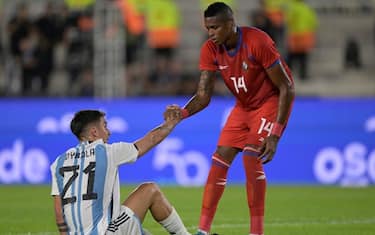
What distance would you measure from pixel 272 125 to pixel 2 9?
13.2 metres

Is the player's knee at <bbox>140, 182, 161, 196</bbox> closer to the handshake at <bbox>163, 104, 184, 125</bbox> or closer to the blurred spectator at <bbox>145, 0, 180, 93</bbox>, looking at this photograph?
the handshake at <bbox>163, 104, 184, 125</bbox>

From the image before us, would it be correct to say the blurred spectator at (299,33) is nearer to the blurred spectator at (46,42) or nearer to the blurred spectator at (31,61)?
the blurred spectator at (46,42)

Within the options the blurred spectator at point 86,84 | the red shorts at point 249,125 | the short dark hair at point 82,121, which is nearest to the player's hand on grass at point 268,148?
the red shorts at point 249,125

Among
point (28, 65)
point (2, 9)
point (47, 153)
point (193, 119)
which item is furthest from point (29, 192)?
point (2, 9)

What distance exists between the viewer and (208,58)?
Result: 29.3 ft

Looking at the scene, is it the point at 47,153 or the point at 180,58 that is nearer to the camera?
the point at 47,153

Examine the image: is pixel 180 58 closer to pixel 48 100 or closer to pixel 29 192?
pixel 48 100

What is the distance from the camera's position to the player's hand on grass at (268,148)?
8.11 metres

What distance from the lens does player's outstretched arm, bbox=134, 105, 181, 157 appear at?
7289 millimetres

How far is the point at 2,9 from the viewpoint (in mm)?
20672

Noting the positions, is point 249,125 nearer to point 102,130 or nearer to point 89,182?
point 102,130

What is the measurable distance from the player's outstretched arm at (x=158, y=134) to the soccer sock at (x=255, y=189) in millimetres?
927

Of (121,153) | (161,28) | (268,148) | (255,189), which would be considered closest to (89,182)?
(121,153)

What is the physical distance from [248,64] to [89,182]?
2259mm
